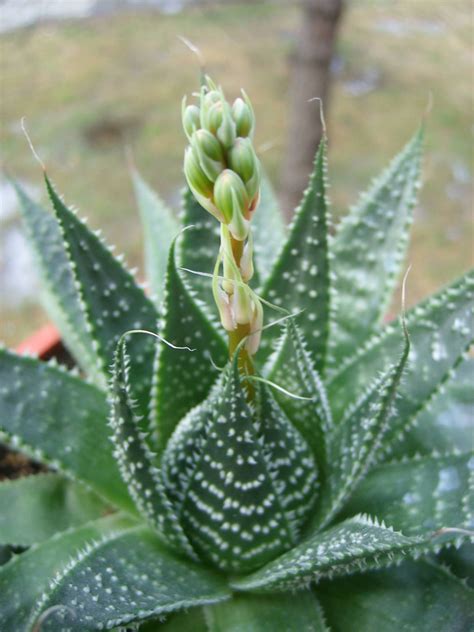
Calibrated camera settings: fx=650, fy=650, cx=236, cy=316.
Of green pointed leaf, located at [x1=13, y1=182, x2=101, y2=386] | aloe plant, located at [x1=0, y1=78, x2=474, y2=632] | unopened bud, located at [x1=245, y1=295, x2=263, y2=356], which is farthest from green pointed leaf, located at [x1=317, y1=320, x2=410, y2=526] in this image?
green pointed leaf, located at [x1=13, y1=182, x2=101, y2=386]

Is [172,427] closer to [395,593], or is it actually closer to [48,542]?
[48,542]

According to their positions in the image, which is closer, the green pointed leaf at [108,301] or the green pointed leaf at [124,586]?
the green pointed leaf at [124,586]

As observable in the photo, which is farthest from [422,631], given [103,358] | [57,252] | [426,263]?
[426,263]

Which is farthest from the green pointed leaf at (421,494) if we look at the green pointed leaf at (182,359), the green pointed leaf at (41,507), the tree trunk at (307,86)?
the tree trunk at (307,86)

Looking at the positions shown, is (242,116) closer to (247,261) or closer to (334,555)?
(247,261)

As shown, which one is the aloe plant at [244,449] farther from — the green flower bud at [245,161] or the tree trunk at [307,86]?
the tree trunk at [307,86]

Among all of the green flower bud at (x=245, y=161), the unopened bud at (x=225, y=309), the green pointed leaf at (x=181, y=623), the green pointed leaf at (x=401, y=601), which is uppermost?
the green flower bud at (x=245, y=161)

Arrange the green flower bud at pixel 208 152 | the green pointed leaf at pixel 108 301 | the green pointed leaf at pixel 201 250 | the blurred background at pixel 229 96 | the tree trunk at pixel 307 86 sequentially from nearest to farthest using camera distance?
1. the green flower bud at pixel 208 152
2. the green pointed leaf at pixel 108 301
3. the green pointed leaf at pixel 201 250
4. the tree trunk at pixel 307 86
5. the blurred background at pixel 229 96
